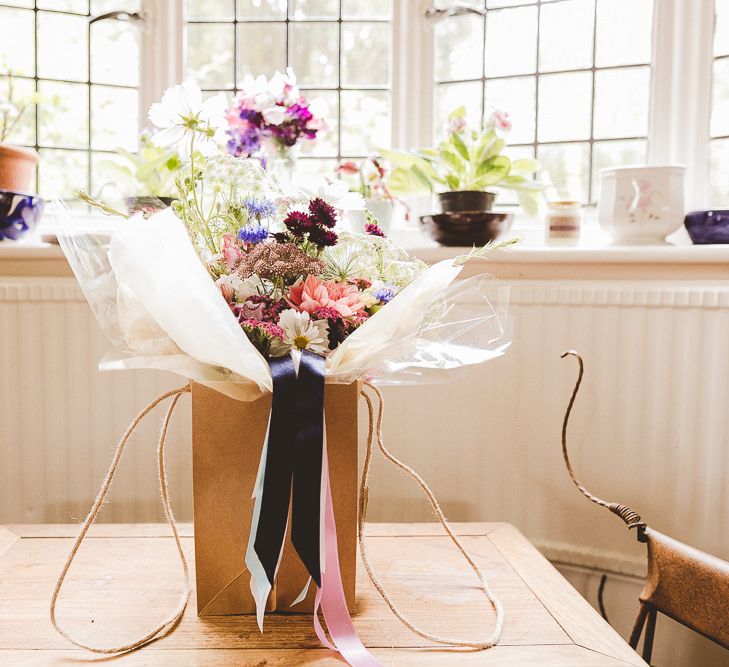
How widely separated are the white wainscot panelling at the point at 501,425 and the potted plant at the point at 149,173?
0.30 meters

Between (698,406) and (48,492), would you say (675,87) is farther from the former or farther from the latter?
(48,492)

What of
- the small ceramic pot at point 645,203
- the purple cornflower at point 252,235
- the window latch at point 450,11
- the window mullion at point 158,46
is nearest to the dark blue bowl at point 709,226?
the small ceramic pot at point 645,203

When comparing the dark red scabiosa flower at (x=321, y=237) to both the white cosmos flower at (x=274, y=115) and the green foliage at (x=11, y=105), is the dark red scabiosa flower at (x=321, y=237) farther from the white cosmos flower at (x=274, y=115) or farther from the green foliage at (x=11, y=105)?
the green foliage at (x=11, y=105)

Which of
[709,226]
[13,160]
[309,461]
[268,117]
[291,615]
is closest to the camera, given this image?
[309,461]

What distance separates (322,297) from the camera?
0.71m

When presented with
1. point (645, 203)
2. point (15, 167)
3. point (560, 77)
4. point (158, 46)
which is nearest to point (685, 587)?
point (645, 203)

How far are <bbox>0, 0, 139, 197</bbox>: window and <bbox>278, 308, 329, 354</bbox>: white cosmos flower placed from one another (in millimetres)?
1391

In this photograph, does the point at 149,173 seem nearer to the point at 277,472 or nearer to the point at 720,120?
the point at 277,472

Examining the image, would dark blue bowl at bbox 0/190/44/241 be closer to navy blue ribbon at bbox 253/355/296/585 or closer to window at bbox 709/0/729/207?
navy blue ribbon at bbox 253/355/296/585

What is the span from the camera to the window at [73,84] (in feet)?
6.15

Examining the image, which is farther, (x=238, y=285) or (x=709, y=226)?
(x=709, y=226)

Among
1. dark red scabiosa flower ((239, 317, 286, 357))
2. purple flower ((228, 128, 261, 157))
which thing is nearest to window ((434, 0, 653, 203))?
purple flower ((228, 128, 261, 157))

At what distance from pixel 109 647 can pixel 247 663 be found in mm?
155

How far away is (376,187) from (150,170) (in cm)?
56
